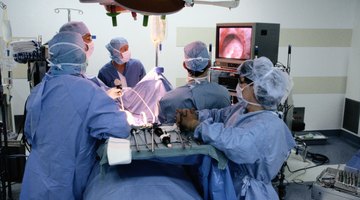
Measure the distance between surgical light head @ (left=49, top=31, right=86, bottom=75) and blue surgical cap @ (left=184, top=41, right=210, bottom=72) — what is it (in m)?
0.72

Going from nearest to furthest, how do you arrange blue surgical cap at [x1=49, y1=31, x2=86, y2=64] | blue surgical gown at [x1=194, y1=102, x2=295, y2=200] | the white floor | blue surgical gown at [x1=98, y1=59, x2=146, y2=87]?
blue surgical gown at [x1=194, y1=102, x2=295, y2=200], blue surgical cap at [x1=49, y1=31, x2=86, y2=64], blue surgical gown at [x1=98, y1=59, x2=146, y2=87], the white floor

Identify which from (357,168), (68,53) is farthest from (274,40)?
(68,53)

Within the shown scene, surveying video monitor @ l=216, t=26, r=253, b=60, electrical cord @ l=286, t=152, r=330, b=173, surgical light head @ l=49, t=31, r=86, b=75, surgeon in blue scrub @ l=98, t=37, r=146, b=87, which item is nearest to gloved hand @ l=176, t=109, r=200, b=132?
surgical light head @ l=49, t=31, r=86, b=75

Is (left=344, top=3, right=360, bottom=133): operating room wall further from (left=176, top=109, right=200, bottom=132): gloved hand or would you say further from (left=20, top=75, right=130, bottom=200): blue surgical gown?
(left=20, top=75, right=130, bottom=200): blue surgical gown

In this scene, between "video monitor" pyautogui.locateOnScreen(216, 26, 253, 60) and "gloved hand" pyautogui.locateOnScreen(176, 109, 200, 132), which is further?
"video monitor" pyautogui.locateOnScreen(216, 26, 253, 60)

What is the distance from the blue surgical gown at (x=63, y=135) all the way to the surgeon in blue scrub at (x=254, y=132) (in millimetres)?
453

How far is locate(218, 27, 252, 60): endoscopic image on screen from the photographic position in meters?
3.33

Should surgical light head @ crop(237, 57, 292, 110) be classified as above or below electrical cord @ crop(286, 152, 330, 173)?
above

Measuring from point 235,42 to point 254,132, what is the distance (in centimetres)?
207

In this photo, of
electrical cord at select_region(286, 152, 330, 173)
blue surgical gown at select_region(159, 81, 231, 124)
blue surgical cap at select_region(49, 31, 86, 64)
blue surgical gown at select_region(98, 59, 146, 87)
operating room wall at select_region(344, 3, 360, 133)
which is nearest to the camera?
blue surgical cap at select_region(49, 31, 86, 64)

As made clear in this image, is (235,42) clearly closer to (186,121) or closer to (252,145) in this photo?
(186,121)

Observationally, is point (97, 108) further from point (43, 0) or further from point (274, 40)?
point (43, 0)

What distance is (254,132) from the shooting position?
5.14ft

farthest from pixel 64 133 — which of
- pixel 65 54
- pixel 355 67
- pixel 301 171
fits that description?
pixel 355 67
